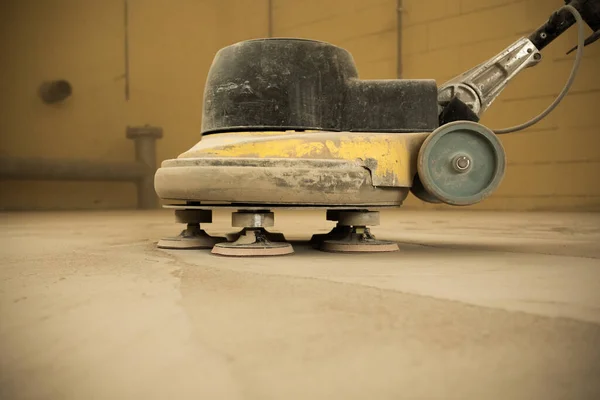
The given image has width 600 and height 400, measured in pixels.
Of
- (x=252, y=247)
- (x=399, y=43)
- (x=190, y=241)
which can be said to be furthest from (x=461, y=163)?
(x=399, y=43)

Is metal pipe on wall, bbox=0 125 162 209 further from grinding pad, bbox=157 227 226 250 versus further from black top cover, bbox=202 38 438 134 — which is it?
black top cover, bbox=202 38 438 134

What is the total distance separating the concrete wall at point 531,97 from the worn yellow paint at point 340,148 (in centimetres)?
319

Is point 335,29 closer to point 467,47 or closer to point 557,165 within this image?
point 467,47

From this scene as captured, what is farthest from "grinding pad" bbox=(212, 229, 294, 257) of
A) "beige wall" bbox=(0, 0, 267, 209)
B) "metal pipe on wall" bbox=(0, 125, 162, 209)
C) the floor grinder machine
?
"beige wall" bbox=(0, 0, 267, 209)

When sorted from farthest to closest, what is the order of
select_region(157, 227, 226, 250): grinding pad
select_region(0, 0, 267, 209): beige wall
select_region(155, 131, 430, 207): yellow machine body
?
select_region(0, 0, 267, 209): beige wall
select_region(157, 227, 226, 250): grinding pad
select_region(155, 131, 430, 207): yellow machine body

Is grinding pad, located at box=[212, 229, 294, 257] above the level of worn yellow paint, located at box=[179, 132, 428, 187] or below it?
below

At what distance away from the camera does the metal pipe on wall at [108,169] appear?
489 cm

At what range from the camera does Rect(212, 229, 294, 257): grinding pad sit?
162 centimetres

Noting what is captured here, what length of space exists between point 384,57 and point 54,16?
9.55 ft

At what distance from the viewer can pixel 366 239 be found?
177 centimetres

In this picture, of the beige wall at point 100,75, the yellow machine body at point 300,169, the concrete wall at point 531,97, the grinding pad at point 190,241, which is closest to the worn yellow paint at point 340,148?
the yellow machine body at point 300,169

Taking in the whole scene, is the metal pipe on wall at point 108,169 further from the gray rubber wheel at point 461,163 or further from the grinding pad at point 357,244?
the gray rubber wheel at point 461,163

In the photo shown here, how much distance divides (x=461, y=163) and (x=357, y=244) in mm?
366

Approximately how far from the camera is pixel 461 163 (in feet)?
5.32
